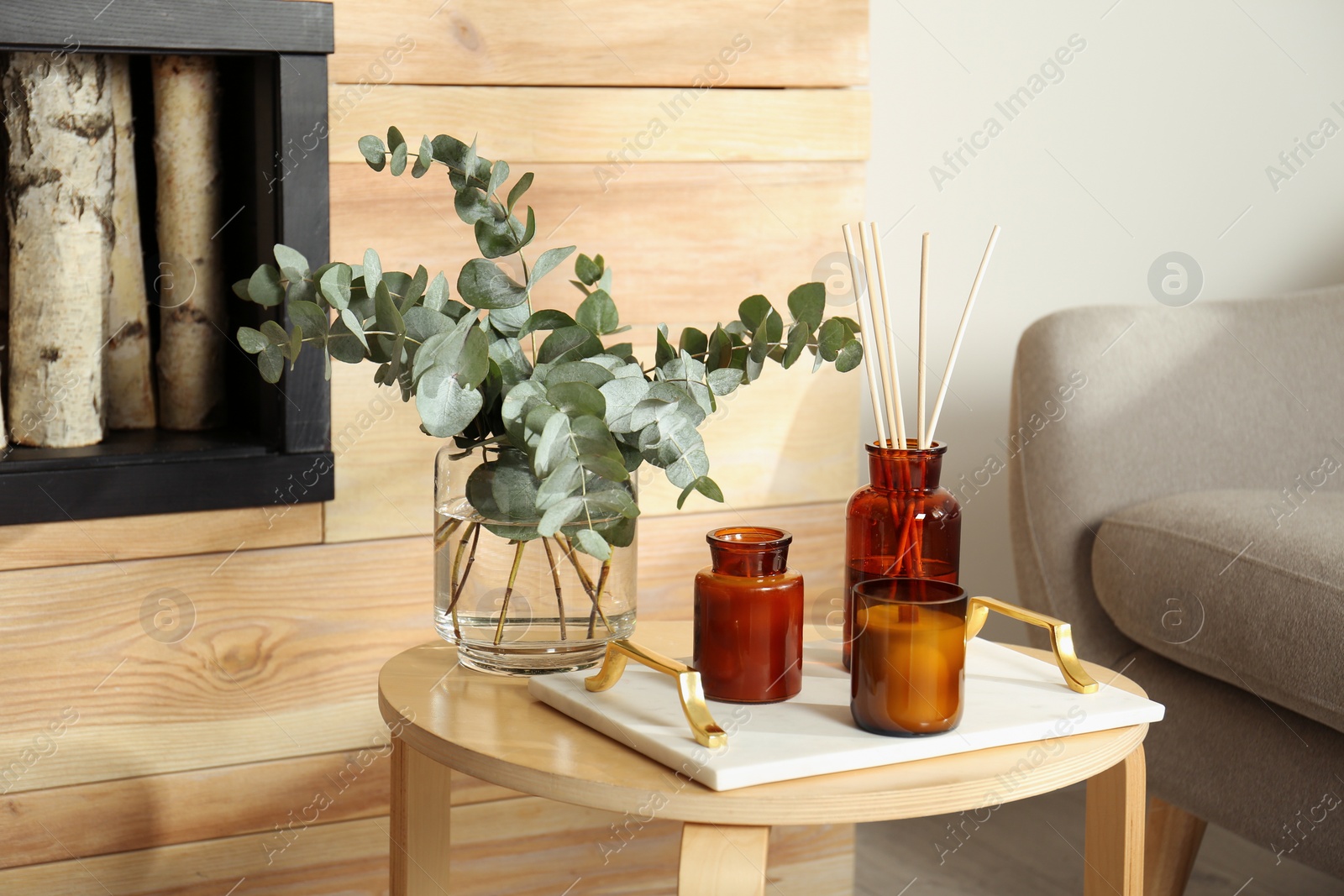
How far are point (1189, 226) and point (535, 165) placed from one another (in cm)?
108

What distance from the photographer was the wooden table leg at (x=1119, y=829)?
2.84 ft

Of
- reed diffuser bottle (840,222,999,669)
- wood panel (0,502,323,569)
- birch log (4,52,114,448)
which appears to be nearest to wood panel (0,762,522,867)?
wood panel (0,502,323,569)

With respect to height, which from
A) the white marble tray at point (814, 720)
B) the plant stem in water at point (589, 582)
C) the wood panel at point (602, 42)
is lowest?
the white marble tray at point (814, 720)

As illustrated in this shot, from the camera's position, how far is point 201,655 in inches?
47.6

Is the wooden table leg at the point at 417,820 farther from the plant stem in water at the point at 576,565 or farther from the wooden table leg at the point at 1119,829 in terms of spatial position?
the wooden table leg at the point at 1119,829

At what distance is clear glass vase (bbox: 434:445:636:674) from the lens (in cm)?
92

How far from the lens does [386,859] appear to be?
1310 millimetres

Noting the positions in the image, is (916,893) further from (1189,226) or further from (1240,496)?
(1189,226)

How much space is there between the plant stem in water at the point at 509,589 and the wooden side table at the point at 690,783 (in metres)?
0.03

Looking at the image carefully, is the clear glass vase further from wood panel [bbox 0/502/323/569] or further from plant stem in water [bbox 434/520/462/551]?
wood panel [bbox 0/502/323/569]

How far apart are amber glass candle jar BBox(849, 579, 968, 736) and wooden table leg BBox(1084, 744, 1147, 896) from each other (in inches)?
6.6

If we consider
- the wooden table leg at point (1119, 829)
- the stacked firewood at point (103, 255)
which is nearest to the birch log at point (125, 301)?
the stacked firewood at point (103, 255)

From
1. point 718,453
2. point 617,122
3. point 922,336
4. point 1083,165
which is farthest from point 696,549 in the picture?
point 1083,165

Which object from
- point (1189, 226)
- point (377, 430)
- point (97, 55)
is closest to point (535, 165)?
point (377, 430)
